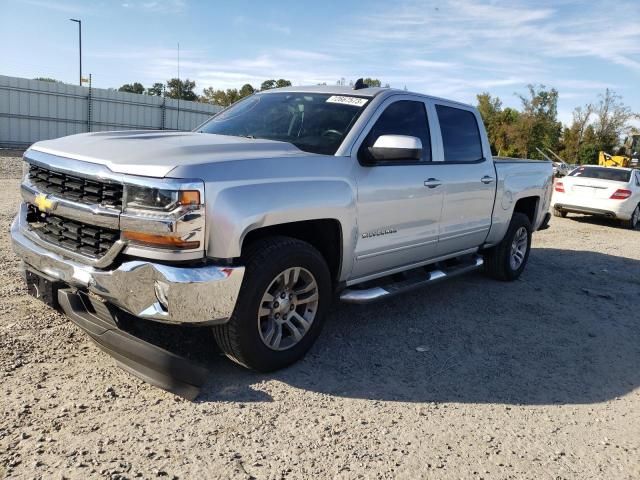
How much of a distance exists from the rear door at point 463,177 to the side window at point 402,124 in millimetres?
185

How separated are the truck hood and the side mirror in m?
0.57

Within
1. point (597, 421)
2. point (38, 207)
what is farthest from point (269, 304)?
point (597, 421)

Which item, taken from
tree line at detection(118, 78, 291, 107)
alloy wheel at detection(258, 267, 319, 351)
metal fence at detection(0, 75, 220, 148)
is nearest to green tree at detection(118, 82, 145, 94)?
tree line at detection(118, 78, 291, 107)

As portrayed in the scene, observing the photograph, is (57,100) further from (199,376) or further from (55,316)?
(199,376)

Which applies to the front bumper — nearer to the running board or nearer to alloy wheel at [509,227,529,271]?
the running board

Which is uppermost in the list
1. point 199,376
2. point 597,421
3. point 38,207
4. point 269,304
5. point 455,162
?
point 455,162

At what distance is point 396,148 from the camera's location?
394 cm

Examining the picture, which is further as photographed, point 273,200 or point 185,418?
point 273,200

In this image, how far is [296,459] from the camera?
9.29 feet

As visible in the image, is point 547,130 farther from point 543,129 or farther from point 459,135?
point 459,135

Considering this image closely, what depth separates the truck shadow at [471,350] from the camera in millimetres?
3705

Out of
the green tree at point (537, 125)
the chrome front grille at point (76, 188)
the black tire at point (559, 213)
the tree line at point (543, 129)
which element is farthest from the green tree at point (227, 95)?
the chrome front grille at point (76, 188)

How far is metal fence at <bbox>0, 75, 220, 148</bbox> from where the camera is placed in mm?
23391

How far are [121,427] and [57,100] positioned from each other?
985 inches
